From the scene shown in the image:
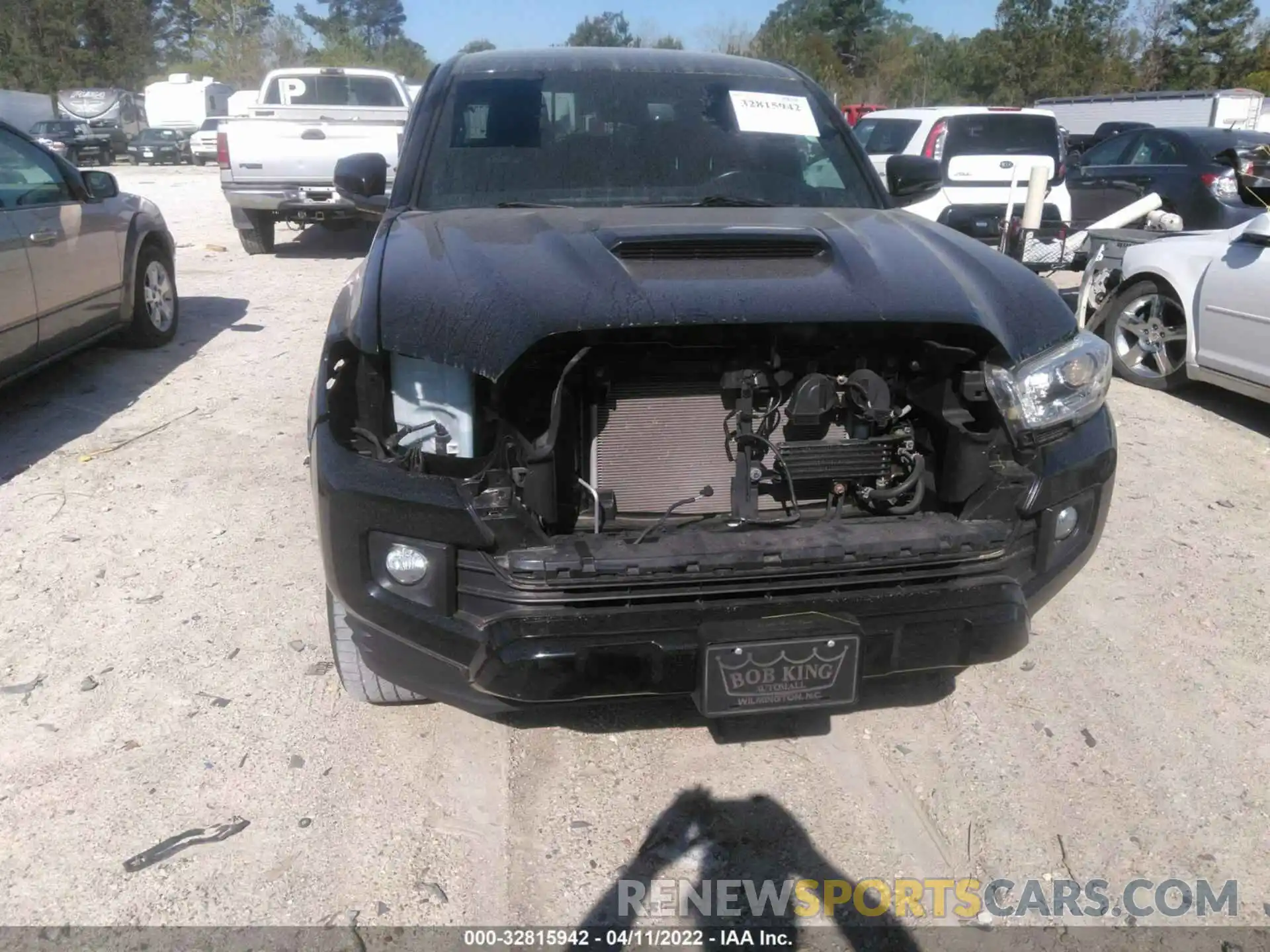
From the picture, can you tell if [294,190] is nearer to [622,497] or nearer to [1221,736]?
[622,497]

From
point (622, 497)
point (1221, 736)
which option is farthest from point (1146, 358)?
point (622, 497)

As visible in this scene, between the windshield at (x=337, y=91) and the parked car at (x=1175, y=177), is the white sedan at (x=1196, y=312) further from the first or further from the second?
the windshield at (x=337, y=91)

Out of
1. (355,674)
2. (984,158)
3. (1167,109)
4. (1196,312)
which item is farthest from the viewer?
(1167,109)

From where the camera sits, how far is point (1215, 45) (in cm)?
3881

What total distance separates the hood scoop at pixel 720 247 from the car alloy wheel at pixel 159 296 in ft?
17.7

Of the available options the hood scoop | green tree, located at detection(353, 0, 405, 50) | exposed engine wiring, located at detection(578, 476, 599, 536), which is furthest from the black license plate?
green tree, located at detection(353, 0, 405, 50)

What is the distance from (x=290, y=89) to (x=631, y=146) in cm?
1079

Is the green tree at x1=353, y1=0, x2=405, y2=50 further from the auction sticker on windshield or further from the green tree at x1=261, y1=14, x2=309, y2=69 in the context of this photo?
the auction sticker on windshield

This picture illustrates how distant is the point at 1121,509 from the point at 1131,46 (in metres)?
44.8

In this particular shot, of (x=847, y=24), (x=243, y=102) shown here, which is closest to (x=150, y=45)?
(x=847, y=24)

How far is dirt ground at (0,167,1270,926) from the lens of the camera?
7.93ft

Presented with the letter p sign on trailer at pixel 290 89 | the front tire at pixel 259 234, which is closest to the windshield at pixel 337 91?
the letter p sign on trailer at pixel 290 89

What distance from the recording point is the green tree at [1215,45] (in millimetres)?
38281

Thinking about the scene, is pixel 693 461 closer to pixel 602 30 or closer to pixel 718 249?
pixel 718 249
